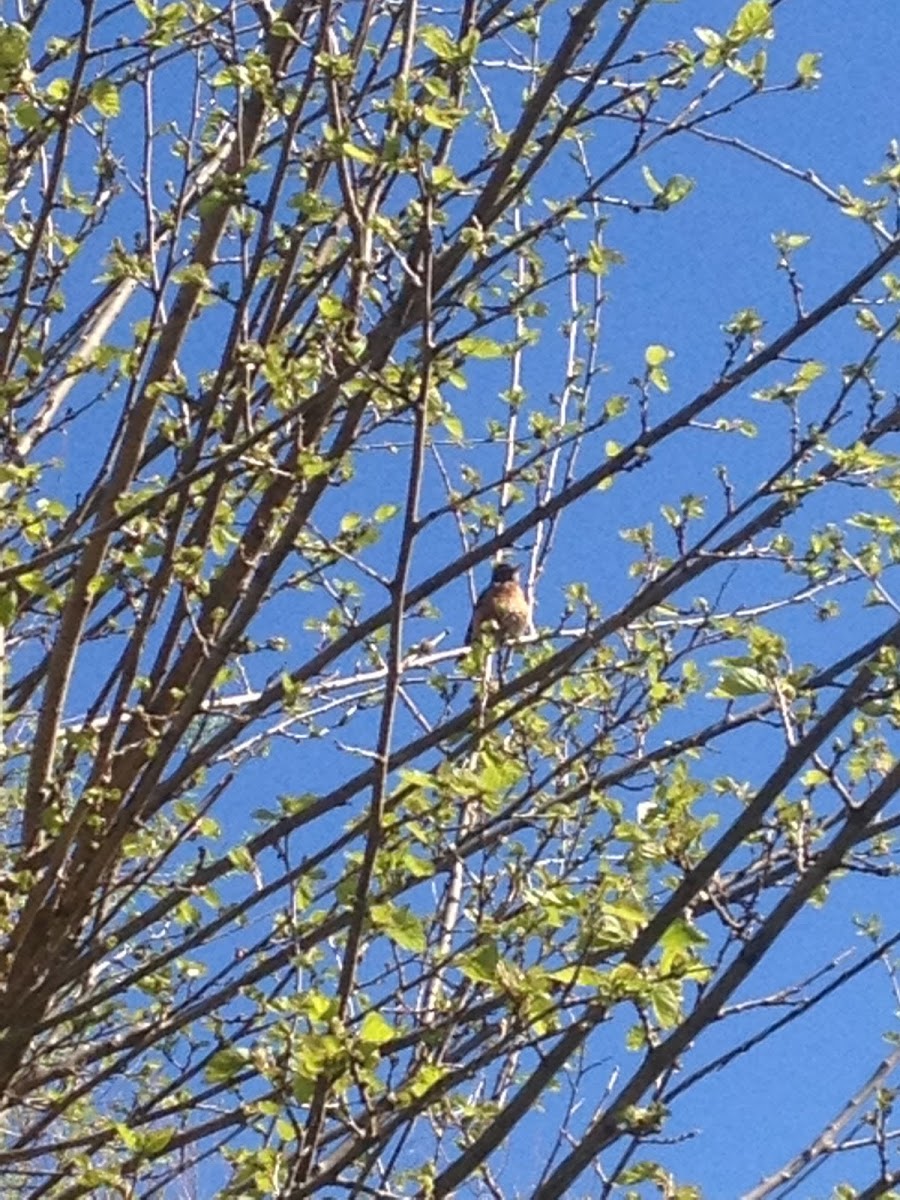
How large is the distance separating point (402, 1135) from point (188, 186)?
81.4 inches

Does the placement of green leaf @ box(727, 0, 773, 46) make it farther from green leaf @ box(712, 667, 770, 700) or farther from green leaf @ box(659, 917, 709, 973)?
green leaf @ box(659, 917, 709, 973)

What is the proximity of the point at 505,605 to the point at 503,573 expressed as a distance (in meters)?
0.35

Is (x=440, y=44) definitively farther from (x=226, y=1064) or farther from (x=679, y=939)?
(x=226, y=1064)

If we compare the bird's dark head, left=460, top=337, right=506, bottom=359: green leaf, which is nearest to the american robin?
the bird's dark head

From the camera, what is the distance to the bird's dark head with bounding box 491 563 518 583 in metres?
5.23

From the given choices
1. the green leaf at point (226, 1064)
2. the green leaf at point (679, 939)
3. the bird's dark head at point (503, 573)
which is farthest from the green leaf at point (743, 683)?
the bird's dark head at point (503, 573)

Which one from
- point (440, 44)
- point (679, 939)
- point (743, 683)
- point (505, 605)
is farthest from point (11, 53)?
point (505, 605)

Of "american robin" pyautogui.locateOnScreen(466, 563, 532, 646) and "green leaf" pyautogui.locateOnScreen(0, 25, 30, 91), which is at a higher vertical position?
"american robin" pyautogui.locateOnScreen(466, 563, 532, 646)

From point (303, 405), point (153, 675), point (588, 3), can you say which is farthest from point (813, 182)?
point (153, 675)

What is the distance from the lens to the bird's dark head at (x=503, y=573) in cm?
523

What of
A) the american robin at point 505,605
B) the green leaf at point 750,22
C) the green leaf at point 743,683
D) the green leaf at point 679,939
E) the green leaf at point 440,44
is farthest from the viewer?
the american robin at point 505,605

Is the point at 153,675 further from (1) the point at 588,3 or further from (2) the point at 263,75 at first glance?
(1) the point at 588,3

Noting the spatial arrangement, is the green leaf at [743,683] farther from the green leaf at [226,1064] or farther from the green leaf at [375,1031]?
the green leaf at [226,1064]

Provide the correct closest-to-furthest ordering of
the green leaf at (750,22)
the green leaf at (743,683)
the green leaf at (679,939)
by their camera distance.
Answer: the green leaf at (679,939) → the green leaf at (743,683) → the green leaf at (750,22)
